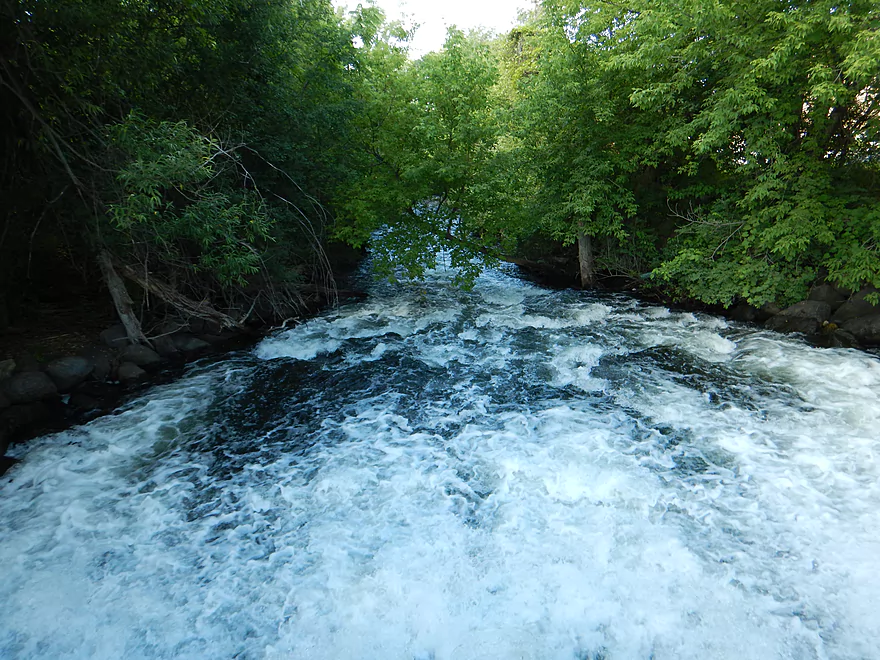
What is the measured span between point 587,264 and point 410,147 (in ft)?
21.6

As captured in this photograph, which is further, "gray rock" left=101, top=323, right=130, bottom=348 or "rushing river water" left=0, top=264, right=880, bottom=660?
"gray rock" left=101, top=323, right=130, bottom=348

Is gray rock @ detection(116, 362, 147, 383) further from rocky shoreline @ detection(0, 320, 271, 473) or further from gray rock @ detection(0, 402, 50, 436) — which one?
gray rock @ detection(0, 402, 50, 436)

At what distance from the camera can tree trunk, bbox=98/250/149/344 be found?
8.18 meters

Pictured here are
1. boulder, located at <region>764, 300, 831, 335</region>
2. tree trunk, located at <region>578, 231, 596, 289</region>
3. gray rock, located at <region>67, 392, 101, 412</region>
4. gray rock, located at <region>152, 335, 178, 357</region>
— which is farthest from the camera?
tree trunk, located at <region>578, 231, 596, 289</region>

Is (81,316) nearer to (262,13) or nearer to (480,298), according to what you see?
(262,13)

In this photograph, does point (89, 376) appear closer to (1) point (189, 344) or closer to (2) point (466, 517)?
(1) point (189, 344)

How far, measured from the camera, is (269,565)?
459cm

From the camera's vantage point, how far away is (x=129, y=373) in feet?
27.3

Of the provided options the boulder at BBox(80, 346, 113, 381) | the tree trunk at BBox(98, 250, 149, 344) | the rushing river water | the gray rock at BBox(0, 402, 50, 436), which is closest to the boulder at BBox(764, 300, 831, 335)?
the rushing river water

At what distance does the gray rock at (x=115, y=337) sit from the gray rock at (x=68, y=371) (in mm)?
759

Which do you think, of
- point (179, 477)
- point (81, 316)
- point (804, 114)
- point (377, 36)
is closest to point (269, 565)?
point (179, 477)

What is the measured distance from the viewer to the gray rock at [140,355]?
28.3 feet

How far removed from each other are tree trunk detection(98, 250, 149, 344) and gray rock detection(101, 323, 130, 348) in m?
0.12

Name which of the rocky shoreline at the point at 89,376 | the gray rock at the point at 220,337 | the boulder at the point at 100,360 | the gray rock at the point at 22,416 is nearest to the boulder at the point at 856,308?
the rocky shoreline at the point at 89,376
